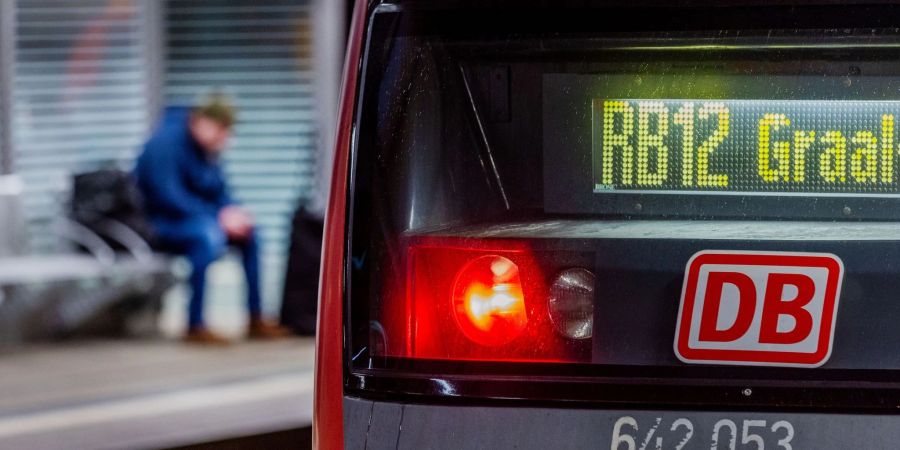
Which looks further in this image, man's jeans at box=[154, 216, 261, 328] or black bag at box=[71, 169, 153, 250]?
black bag at box=[71, 169, 153, 250]

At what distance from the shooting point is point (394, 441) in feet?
8.43

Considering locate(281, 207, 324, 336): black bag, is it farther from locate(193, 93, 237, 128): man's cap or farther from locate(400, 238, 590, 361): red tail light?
locate(400, 238, 590, 361): red tail light

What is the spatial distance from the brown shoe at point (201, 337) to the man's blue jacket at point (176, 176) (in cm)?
72

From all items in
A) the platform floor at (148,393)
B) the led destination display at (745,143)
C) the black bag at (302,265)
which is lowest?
the platform floor at (148,393)

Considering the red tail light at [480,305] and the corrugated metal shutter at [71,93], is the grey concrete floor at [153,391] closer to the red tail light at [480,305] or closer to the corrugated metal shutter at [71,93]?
the corrugated metal shutter at [71,93]

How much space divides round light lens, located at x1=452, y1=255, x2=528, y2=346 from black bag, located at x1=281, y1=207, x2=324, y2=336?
644 cm

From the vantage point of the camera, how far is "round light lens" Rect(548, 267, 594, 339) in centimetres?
257

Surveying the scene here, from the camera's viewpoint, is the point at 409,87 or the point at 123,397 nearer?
the point at 409,87

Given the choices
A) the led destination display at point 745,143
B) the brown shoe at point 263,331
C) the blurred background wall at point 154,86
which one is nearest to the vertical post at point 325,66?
the blurred background wall at point 154,86

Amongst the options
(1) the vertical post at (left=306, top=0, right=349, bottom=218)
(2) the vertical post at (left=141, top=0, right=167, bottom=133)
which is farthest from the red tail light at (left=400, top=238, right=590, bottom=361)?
(2) the vertical post at (left=141, top=0, right=167, bottom=133)

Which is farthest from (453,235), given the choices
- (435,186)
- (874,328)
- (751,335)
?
(874,328)

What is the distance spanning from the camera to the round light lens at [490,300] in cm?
258

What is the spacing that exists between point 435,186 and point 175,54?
8.49 meters

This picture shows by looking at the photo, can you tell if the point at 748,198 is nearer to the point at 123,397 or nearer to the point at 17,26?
the point at 123,397
